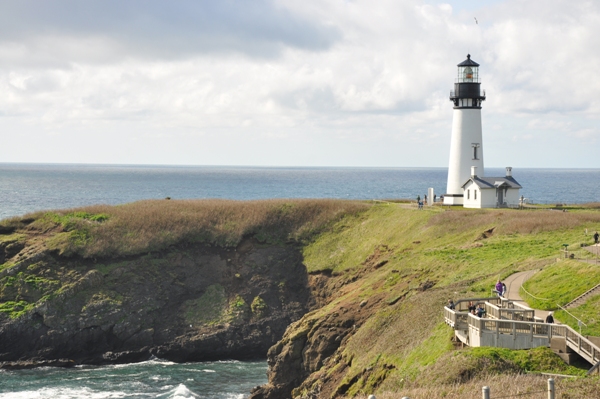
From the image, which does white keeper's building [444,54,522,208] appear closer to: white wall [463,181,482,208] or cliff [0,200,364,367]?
white wall [463,181,482,208]

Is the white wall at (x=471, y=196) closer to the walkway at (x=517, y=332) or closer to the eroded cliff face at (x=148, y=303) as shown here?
the eroded cliff face at (x=148, y=303)

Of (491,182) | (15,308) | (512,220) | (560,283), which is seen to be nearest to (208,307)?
(15,308)

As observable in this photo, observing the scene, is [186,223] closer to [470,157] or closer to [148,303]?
[148,303]

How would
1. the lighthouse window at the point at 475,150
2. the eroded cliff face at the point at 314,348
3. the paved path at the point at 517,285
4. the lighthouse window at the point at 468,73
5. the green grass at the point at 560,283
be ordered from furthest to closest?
the lighthouse window at the point at 475,150, the lighthouse window at the point at 468,73, the eroded cliff face at the point at 314,348, the green grass at the point at 560,283, the paved path at the point at 517,285

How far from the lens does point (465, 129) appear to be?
73812 mm

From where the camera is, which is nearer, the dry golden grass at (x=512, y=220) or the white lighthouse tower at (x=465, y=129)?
the dry golden grass at (x=512, y=220)

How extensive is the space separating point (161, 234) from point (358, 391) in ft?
120

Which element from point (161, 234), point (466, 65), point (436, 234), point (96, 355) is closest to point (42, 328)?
point (96, 355)

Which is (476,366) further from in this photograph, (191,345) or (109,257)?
(109,257)

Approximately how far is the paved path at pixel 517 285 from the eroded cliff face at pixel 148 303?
2301 centimetres

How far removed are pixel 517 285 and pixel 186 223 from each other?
123 ft

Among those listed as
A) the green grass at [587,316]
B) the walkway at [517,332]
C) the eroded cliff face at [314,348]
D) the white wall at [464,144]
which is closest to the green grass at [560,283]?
the green grass at [587,316]

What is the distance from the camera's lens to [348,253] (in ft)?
211

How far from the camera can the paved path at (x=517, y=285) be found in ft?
108
